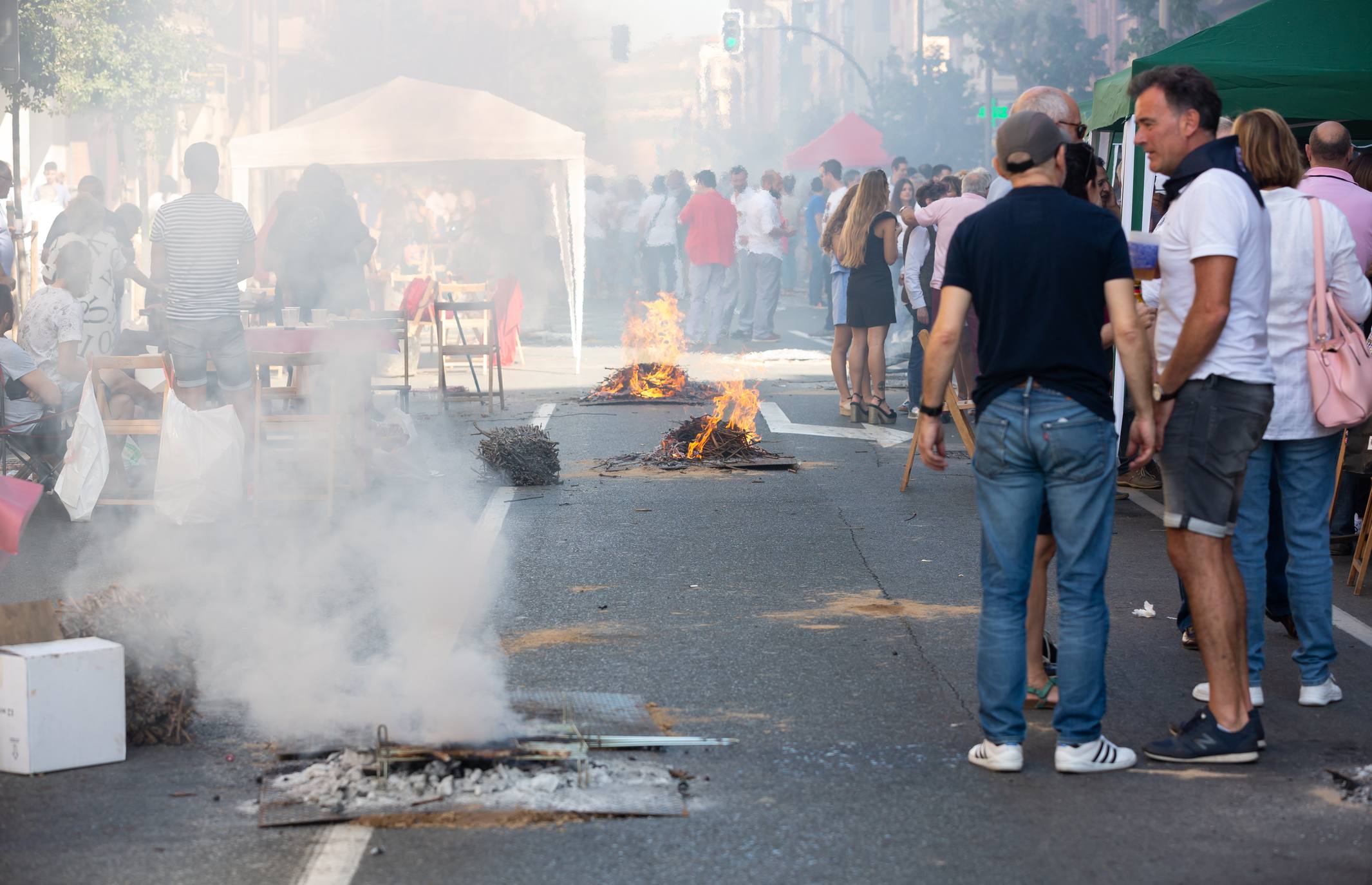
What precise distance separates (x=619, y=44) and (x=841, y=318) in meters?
29.6

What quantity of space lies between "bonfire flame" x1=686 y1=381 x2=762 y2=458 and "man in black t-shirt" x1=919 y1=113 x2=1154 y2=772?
6343mm

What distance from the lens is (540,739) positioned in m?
4.71

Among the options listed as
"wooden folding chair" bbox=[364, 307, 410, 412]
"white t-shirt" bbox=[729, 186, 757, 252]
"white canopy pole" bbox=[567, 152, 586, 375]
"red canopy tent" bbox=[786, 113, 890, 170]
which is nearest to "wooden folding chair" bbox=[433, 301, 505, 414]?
"wooden folding chair" bbox=[364, 307, 410, 412]

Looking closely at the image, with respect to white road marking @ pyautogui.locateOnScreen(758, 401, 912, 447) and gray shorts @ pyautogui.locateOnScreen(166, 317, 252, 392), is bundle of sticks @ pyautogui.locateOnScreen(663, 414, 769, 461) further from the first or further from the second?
gray shorts @ pyautogui.locateOnScreen(166, 317, 252, 392)

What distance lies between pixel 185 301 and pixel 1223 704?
653cm

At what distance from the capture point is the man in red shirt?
2020cm

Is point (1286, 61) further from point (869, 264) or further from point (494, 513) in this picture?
point (494, 513)

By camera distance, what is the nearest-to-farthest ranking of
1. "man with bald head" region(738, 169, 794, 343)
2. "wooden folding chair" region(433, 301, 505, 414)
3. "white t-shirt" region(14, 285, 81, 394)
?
"white t-shirt" region(14, 285, 81, 394) < "wooden folding chair" region(433, 301, 505, 414) < "man with bald head" region(738, 169, 794, 343)

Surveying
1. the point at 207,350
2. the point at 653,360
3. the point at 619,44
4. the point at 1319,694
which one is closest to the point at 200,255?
the point at 207,350

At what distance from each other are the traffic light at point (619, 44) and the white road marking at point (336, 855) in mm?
38796

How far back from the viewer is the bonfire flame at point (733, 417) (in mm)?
11031

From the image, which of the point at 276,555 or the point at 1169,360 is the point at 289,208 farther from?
the point at 1169,360

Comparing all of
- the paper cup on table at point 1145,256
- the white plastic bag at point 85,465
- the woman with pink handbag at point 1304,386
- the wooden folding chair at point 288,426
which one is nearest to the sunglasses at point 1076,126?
the woman with pink handbag at point 1304,386

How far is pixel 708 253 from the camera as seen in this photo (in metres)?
20.2
